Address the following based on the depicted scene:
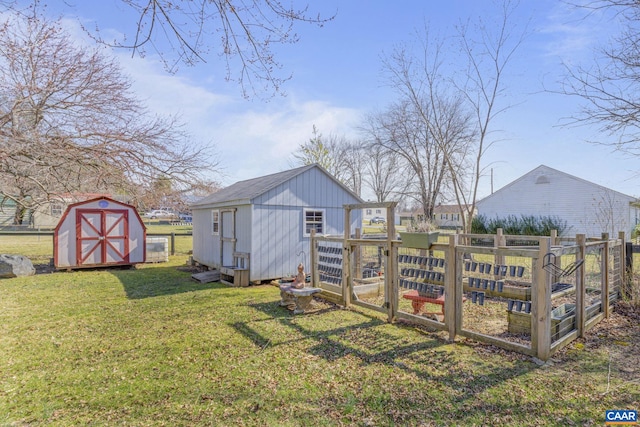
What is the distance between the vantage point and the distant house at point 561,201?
19656 millimetres

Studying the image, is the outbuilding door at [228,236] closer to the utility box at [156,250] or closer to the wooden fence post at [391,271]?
the utility box at [156,250]

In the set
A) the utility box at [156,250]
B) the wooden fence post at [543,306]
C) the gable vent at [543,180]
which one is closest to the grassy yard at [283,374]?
the wooden fence post at [543,306]

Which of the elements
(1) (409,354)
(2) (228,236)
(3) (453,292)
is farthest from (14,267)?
(3) (453,292)

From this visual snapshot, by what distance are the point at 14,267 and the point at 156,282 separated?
451cm

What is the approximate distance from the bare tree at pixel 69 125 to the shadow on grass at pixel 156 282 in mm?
2429

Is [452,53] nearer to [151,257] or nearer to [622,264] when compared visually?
[622,264]

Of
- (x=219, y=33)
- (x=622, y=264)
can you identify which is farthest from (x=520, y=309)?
(x=219, y=33)

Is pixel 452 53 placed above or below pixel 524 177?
above

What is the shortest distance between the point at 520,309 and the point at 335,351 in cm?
242

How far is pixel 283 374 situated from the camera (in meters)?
3.84

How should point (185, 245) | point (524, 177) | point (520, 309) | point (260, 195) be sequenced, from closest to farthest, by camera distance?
point (520, 309) < point (260, 195) < point (185, 245) < point (524, 177)

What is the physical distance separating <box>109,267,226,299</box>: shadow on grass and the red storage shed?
623 millimetres

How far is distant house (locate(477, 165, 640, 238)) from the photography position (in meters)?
19.7

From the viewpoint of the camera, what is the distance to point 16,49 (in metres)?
6.64
